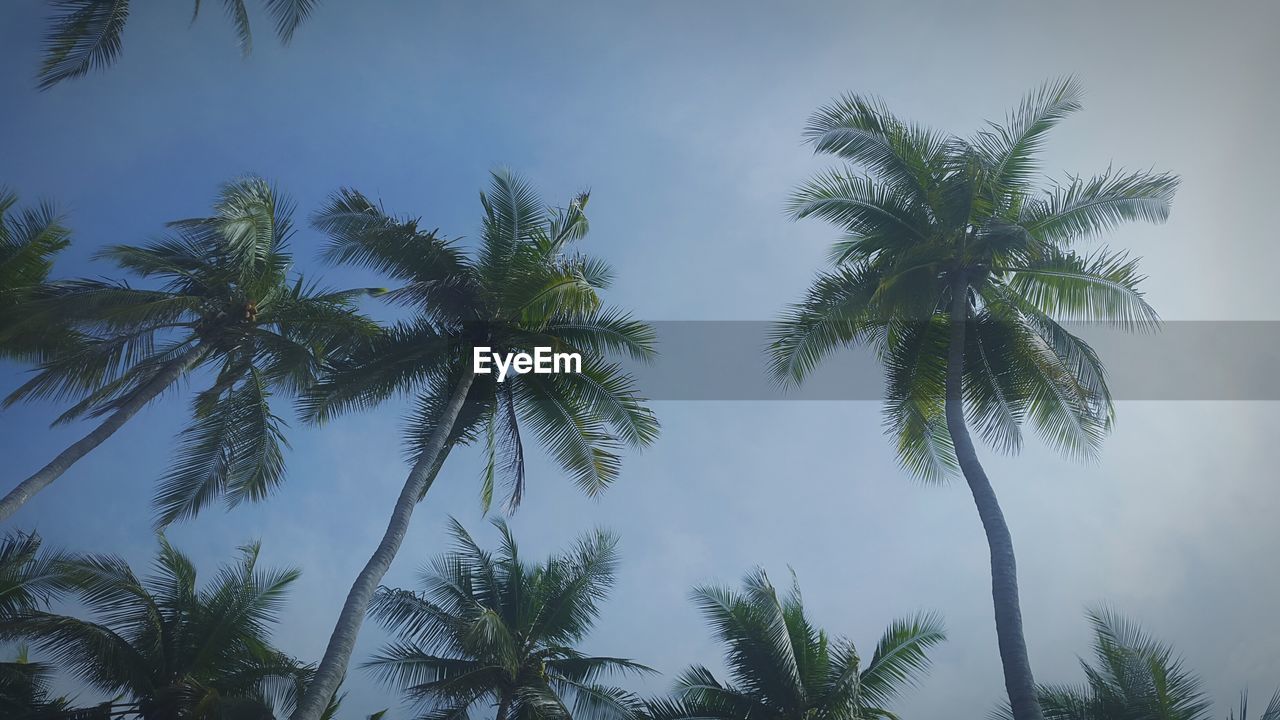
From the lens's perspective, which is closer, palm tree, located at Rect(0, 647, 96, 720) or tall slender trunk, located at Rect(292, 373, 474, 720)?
tall slender trunk, located at Rect(292, 373, 474, 720)

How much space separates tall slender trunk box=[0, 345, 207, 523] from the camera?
1562 cm

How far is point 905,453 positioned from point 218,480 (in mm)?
14771

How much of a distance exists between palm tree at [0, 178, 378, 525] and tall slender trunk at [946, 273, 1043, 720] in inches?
467

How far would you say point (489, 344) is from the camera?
18.2m

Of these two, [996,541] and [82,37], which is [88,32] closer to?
[82,37]

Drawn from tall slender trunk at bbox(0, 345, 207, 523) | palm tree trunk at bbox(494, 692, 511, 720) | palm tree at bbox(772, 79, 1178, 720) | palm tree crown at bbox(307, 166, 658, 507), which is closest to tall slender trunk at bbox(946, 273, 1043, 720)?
palm tree at bbox(772, 79, 1178, 720)

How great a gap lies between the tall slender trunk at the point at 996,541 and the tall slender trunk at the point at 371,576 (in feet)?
31.5

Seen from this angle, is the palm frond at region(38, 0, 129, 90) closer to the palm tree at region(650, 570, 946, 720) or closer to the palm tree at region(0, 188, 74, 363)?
the palm tree at region(0, 188, 74, 363)

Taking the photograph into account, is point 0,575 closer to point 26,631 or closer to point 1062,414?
point 26,631

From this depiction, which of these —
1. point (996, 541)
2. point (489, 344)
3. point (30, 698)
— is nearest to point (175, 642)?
point (30, 698)

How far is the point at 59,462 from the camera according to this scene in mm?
16875

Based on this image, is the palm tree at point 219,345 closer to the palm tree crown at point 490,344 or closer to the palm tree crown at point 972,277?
the palm tree crown at point 490,344

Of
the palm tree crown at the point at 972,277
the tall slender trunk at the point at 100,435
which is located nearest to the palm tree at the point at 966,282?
the palm tree crown at the point at 972,277

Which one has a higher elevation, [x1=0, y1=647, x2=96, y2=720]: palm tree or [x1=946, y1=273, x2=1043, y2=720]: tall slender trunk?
[x1=946, y1=273, x2=1043, y2=720]: tall slender trunk
